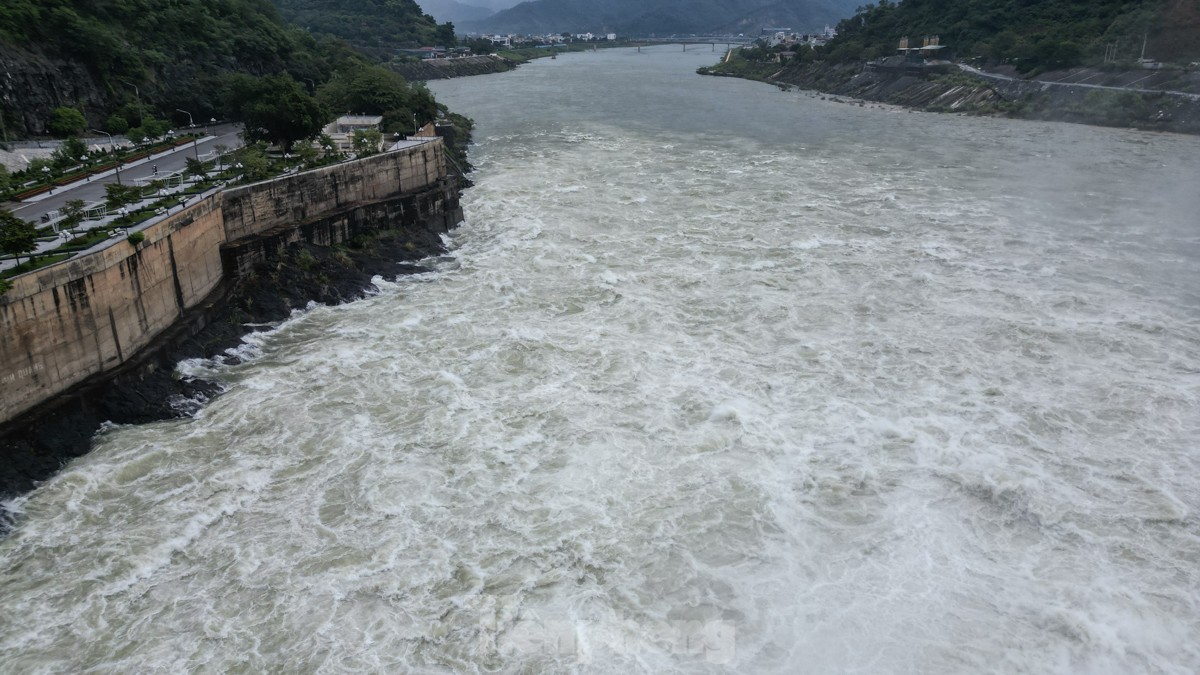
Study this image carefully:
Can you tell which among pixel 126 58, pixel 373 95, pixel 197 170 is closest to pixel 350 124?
pixel 373 95

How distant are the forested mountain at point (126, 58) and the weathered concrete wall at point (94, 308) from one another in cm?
1713

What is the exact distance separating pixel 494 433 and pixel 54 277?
9.14 meters

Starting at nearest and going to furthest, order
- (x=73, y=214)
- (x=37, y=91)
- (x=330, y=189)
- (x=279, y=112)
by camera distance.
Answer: (x=73, y=214) → (x=330, y=189) → (x=279, y=112) → (x=37, y=91)

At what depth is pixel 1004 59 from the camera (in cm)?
8019

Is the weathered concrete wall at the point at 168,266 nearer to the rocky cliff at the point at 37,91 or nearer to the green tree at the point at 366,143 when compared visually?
the green tree at the point at 366,143

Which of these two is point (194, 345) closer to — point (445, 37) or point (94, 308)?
point (94, 308)

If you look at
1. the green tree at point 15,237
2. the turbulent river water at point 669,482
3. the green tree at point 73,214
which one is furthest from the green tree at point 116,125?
the green tree at point 15,237

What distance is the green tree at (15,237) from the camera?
605 inches

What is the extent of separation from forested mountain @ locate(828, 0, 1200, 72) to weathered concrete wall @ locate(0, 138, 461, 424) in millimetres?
68543

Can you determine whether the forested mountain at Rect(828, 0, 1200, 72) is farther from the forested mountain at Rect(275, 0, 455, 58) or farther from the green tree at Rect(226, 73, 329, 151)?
the forested mountain at Rect(275, 0, 455, 58)

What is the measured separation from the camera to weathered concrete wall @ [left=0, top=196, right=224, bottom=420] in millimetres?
14430

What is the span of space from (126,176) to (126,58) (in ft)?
56.8

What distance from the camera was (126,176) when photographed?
82.3ft

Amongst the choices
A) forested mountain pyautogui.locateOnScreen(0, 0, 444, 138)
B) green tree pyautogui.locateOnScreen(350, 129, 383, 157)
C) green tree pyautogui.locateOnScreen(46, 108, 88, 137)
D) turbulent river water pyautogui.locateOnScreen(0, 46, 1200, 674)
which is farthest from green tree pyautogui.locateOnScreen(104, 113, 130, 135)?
turbulent river water pyautogui.locateOnScreen(0, 46, 1200, 674)
